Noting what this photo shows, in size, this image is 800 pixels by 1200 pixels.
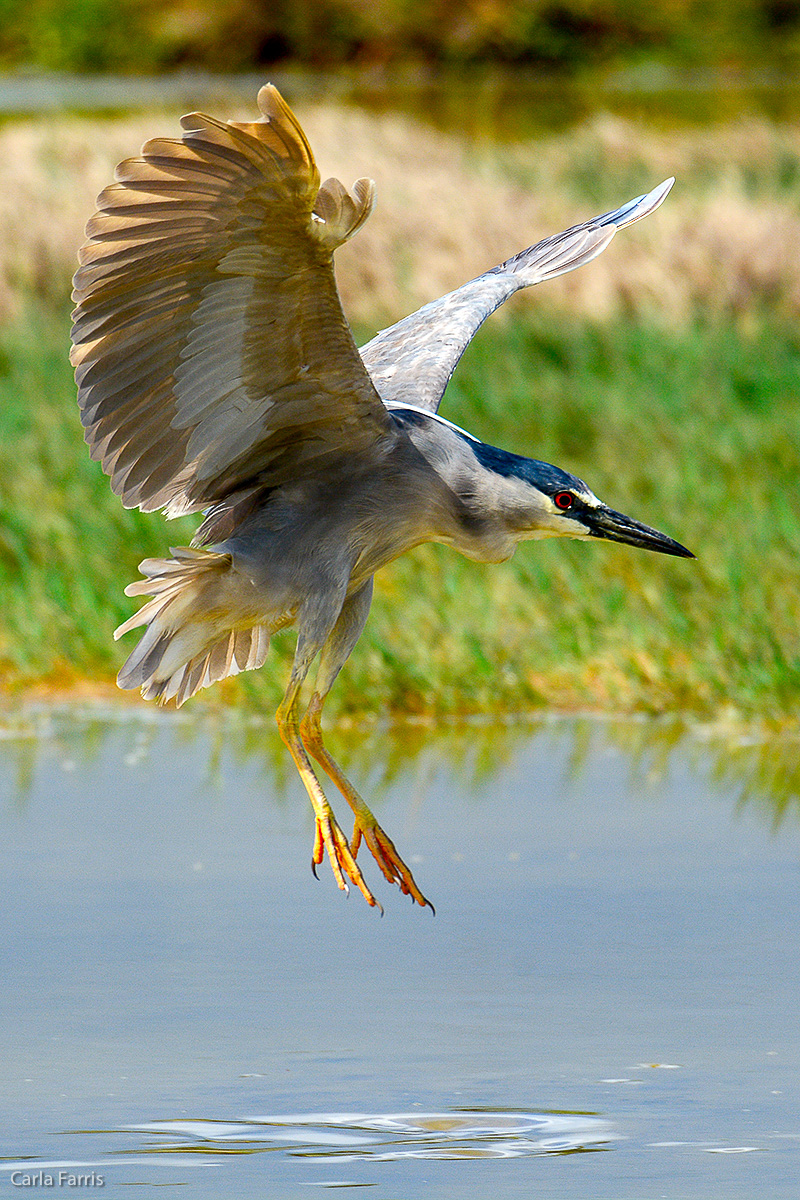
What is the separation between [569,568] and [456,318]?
206cm

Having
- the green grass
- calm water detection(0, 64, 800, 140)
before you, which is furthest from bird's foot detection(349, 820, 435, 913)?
calm water detection(0, 64, 800, 140)

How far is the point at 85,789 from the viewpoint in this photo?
6.28m

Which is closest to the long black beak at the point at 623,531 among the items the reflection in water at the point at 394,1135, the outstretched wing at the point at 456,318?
the outstretched wing at the point at 456,318

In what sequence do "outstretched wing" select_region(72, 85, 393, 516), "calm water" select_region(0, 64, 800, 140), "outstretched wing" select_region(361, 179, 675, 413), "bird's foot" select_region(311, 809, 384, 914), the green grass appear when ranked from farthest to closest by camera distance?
"calm water" select_region(0, 64, 800, 140) → the green grass → "outstretched wing" select_region(361, 179, 675, 413) → "bird's foot" select_region(311, 809, 384, 914) → "outstretched wing" select_region(72, 85, 393, 516)

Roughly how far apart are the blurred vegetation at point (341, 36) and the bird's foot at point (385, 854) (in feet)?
124

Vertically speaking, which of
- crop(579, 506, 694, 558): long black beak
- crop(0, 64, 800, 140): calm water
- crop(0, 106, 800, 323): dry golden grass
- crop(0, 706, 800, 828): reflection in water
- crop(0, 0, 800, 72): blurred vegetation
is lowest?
crop(0, 706, 800, 828): reflection in water

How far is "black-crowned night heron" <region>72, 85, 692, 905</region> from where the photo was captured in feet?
14.6

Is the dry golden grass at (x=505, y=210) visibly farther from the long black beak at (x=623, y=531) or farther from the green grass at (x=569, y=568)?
the long black beak at (x=623, y=531)

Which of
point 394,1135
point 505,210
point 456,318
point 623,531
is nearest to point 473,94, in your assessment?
point 505,210

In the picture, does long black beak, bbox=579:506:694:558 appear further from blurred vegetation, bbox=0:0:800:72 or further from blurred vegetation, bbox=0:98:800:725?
blurred vegetation, bbox=0:0:800:72

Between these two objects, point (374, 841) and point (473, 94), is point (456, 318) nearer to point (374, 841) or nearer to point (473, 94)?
point (374, 841)

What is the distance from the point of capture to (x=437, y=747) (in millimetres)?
6695

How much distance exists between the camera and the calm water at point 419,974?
3.86 metres

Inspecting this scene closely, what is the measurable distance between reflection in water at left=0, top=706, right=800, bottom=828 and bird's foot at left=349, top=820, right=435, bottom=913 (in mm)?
1145
